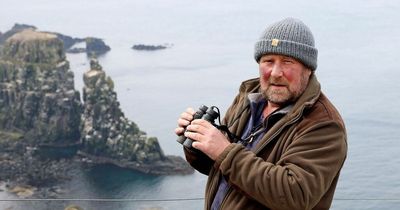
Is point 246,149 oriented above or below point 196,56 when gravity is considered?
above

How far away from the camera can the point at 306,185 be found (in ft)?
3.78

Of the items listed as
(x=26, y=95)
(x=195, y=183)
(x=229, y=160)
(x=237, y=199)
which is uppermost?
(x=229, y=160)

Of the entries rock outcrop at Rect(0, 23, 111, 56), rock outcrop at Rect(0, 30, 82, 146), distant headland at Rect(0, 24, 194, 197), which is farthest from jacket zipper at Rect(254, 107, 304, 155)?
rock outcrop at Rect(0, 23, 111, 56)

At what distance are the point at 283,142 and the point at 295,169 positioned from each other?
0.35 feet

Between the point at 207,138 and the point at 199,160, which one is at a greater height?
the point at 207,138

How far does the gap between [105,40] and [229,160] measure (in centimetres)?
6741

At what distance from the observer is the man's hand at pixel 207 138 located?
1252 mm

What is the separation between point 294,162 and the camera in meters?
1.19

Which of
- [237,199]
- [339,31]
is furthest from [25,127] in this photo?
[237,199]

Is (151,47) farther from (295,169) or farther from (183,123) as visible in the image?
(295,169)

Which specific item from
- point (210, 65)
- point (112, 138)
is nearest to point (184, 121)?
point (112, 138)

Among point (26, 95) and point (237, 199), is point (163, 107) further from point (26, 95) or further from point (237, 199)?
point (237, 199)

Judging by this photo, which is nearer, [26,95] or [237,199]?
[237,199]

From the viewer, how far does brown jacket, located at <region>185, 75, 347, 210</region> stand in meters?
1.16
